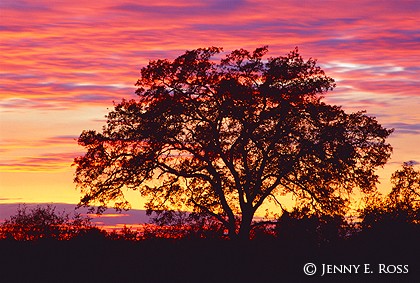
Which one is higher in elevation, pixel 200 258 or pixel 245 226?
pixel 245 226

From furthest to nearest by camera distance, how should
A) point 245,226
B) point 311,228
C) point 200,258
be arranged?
point 245,226, point 311,228, point 200,258

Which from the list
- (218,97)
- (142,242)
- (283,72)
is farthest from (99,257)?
(283,72)

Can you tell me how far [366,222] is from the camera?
4862 centimetres

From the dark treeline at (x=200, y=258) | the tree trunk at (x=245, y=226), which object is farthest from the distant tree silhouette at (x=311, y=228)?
the tree trunk at (x=245, y=226)

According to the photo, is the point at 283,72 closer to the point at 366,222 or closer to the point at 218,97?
the point at 218,97

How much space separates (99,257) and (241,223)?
10.2 meters

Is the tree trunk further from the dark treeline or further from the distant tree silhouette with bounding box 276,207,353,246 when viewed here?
the distant tree silhouette with bounding box 276,207,353,246

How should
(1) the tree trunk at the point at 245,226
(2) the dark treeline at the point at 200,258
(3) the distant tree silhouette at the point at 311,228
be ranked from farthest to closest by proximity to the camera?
(1) the tree trunk at the point at 245,226 < (3) the distant tree silhouette at the point at 311,228 < (2) the dark treeline at the point at 200,258

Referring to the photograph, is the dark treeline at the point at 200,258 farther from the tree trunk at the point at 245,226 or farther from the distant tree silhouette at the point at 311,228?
the tree trunk at the point at 245,226

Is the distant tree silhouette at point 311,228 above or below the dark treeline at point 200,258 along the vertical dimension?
above

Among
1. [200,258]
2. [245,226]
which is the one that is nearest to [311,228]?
[245,226]

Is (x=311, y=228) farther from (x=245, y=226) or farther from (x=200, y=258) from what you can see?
(x=200, y=258)

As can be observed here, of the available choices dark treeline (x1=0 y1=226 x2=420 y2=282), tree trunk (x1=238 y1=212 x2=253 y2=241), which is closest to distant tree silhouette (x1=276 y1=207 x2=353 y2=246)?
dark treeline (x1=0 y1=226 x2=420 y2=282)

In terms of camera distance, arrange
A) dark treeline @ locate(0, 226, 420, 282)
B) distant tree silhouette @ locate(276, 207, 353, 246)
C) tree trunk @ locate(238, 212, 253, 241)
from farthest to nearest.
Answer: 1. tree trunk @ locate(238, 212, 253, 241)
2. distant tree silhouette @ locate(276, 207, 353, 246)
3. dark treeline @ locate(0, 226, 420, 282)
